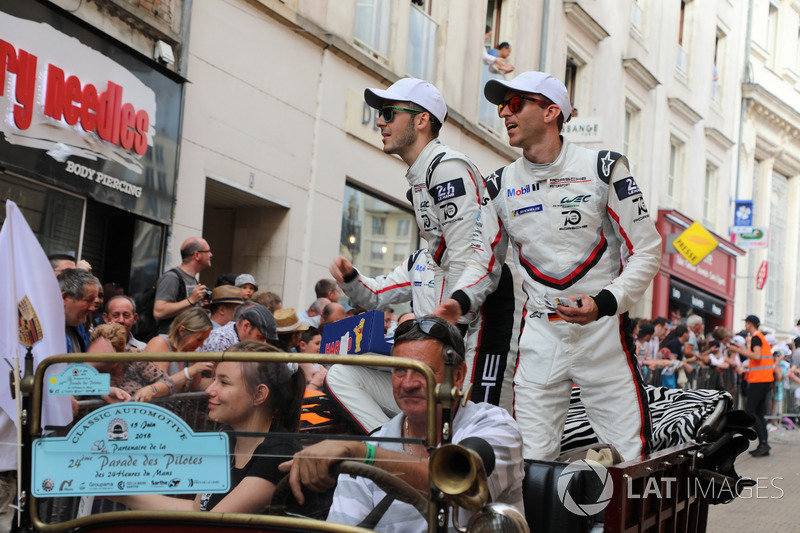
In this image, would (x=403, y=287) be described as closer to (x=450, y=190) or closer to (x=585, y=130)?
(x=450, y=190)

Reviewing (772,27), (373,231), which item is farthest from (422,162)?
(772,27)

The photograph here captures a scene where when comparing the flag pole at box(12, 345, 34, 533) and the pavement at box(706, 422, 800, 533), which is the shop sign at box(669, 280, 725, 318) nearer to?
the pavement at box(706, 422, 800, 533)

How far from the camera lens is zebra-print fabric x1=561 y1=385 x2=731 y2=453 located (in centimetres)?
438

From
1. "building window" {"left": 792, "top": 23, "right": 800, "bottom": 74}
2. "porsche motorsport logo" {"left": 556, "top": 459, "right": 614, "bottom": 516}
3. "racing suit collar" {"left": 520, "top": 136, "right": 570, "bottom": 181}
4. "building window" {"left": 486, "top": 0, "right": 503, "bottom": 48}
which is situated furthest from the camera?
"building window" {"left": 792, "top": 23, "right": 800, "bottom": 74}

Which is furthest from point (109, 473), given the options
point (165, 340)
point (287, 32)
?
point (287, 32)

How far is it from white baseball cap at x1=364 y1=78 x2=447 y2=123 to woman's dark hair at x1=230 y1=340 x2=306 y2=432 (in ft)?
9.61

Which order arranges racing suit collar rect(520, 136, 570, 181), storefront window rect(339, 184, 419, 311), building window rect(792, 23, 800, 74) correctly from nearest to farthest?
1. racing suit collar rect(520, 136, 570, 181)
2. storefront window rect(339, 184, 419, 311)
3. building window rect(792, 23, 800, 74)

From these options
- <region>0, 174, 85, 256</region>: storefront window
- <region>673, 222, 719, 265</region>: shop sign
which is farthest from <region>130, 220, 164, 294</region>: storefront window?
<region>673, 222, 719, 265</region>: shop sign

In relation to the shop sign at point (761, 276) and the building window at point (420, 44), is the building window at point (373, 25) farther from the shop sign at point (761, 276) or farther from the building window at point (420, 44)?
the shop sign at point (761, 276)

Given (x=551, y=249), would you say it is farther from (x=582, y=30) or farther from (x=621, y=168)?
(x=582, y=30)

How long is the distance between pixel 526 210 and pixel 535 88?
55 centimetres

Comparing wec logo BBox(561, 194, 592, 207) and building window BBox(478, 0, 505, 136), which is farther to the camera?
building window BBox(478, 0, 505, 136)

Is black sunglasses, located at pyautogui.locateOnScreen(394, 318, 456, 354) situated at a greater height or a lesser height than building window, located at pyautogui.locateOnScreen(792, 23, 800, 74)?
lesser

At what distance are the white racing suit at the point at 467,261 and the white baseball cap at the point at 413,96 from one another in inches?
8.8
